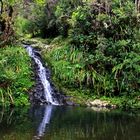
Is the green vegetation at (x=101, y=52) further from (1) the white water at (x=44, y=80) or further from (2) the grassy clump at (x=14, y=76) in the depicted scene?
(2) the grassy clump at (x=14, y=76)

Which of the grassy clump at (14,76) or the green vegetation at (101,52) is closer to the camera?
the grassy clump at (14,76)

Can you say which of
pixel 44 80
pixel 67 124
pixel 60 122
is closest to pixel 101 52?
pixel 44 80

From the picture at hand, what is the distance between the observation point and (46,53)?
1284 inches

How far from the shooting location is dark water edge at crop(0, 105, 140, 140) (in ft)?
55.3

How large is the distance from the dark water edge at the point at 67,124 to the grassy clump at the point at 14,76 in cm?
185

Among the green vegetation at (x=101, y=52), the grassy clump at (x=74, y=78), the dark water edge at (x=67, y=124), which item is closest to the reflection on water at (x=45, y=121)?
the dark water edge at (x=67, y=124)

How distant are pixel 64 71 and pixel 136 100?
576 cm

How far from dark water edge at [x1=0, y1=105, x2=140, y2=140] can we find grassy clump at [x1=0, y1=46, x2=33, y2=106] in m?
1.85

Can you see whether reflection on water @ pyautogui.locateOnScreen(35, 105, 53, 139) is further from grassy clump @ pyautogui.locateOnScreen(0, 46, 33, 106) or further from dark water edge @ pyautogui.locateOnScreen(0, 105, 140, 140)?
grassy clump @ pyautogui.locateOnScreen(0, 46, 33, 106)

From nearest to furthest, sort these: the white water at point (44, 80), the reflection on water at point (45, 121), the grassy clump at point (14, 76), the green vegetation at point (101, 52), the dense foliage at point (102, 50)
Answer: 1. the reflection on water at point (45, 121)
2. the grassy clump at point (14, 76)
3. the white water at point (44, 80)
4. the green vegetation at point (101, 52)
5. the dense foliage at point (102, 50)

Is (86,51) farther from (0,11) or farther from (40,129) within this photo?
(40,129)

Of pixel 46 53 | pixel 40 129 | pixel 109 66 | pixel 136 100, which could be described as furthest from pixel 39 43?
pixel 40 129

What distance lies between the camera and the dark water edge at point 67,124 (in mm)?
16844

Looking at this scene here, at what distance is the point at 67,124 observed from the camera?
19297 millimetres
